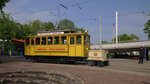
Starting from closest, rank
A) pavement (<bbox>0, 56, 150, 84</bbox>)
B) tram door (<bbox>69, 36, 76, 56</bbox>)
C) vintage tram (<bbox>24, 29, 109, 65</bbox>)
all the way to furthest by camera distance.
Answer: pavement (<bbox>0, 56, 150, 84</bbox>), vintage tram (<bbox>24, 29, 109, 65</bbox>), tram door (<bbox>69, 36, 76, 56</bbox>)

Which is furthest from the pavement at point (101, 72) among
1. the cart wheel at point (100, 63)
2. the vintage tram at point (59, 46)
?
the vintage tram at point (59, 46)

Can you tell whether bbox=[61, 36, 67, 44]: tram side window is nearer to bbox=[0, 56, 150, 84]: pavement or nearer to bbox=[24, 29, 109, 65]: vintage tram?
bbox=[24, 29, 109, 65]: vintage tram

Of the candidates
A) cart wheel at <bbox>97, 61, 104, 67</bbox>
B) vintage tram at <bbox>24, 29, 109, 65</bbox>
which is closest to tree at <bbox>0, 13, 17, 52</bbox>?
vintage tram at <bbox>24, 29, 109, 65</bbox>

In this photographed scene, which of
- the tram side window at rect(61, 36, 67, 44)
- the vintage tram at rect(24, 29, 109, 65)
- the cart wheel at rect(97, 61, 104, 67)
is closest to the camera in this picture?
the cart wheel at rect(97, 61, 104, 67)

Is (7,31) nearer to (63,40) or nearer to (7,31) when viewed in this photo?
(7,31)

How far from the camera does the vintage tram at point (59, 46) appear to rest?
48.1 feet

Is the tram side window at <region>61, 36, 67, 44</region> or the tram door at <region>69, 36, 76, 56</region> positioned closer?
the tram door at <region>69, 36, 76, 56</region>

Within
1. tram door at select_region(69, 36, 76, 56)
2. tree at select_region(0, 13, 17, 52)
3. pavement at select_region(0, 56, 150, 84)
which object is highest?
tree at select_region(0, 13, 17, 52)

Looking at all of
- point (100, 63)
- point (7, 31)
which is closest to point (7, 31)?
point (7, 31)

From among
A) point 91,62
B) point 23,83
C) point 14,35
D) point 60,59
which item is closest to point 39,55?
point 60,59

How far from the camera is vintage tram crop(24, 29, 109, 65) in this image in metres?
14.7

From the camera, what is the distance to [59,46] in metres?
15.6

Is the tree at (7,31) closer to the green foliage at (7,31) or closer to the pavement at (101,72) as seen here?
the green foliage at (7,31)

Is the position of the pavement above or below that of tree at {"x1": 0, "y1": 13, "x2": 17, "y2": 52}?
below
